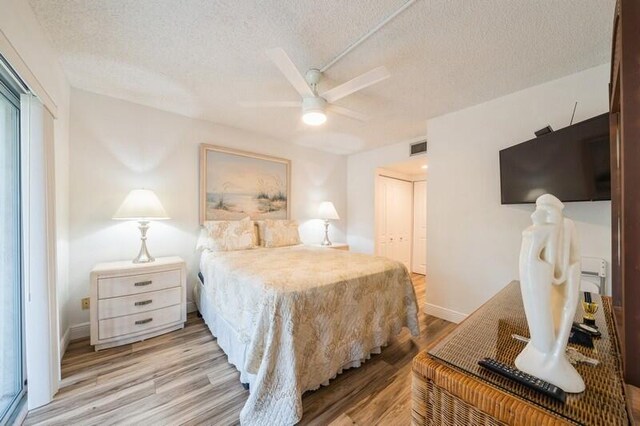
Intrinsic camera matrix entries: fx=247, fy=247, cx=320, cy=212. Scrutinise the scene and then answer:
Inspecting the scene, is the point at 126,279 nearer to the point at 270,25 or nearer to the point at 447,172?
the point at 270,25

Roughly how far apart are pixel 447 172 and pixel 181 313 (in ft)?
10.7

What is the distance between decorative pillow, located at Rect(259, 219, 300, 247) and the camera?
3.30m

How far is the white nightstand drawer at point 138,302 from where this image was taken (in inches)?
84.8

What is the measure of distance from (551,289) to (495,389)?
0.29m

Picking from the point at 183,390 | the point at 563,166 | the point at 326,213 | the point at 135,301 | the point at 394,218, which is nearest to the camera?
the point at 183,390

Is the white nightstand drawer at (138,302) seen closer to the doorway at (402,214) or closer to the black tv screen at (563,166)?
the doorway at (402,214)

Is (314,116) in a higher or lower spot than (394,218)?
higher

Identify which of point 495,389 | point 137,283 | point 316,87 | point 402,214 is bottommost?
point 137,283

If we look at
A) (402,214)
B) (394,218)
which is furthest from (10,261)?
(402,214)

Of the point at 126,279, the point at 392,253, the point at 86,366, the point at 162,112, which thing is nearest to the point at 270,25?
the point at 162,112

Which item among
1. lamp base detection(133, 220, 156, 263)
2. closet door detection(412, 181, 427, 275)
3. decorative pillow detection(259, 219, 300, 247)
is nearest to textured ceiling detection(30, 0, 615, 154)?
lamp base detection(133, 220, 156, 263)

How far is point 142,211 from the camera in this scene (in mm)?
2346

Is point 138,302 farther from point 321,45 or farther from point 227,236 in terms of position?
point 321,45

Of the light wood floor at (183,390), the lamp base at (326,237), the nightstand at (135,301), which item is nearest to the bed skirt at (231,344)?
the light wood floor at (183,390)
